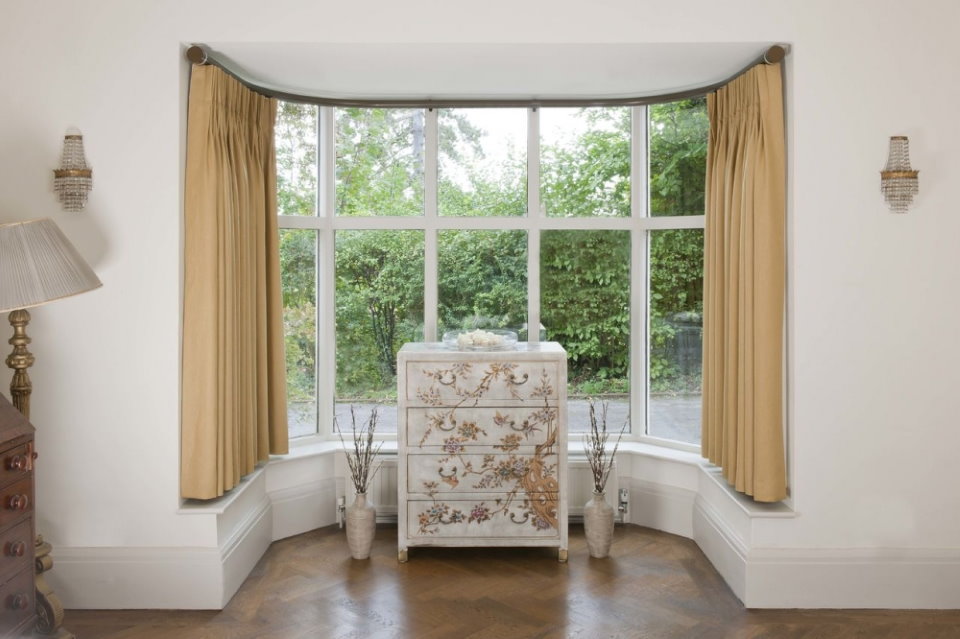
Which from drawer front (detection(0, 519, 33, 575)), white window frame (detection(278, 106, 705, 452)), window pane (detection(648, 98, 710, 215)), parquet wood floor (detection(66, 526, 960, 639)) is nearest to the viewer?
drawer front (detection(0, 519, 33, 575))

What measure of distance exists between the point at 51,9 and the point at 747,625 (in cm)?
370

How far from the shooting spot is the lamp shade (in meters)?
2.38

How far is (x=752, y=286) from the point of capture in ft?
10.2

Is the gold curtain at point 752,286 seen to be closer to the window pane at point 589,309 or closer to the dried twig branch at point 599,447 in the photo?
the dried twig branch at point 599,447

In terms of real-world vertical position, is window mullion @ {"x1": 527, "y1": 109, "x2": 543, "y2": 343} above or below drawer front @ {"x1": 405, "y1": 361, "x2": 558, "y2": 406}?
above

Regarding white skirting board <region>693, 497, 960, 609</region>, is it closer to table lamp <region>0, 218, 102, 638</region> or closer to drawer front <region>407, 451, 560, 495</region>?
drawer front <region>407, 451, 560, 495</region>

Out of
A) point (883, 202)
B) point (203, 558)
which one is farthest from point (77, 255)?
point (883, 202)

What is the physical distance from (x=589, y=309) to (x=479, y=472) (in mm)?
1200

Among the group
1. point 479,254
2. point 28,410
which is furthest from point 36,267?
point 479,254

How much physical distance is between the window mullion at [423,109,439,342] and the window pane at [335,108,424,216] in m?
0.04

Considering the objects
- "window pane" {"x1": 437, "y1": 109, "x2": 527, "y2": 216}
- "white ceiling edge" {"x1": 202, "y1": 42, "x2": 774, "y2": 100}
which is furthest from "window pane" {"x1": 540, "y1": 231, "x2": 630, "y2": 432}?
"white ceiling edge" {"x1": 202, "y1": 42, "x2": 774, "y2": 100}

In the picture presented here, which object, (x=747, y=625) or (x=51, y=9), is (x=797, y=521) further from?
(x=51, y=9)

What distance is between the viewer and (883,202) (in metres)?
2.96

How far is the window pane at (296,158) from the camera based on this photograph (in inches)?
152
